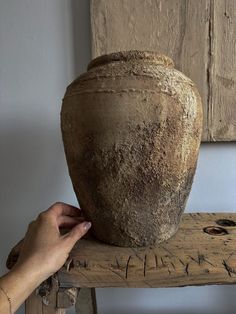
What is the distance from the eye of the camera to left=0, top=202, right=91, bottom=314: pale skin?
0.42 meters

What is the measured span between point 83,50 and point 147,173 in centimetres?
41

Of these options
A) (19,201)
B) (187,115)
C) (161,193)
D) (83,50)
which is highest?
(83,50)

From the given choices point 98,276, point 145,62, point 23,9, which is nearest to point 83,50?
point 23,9

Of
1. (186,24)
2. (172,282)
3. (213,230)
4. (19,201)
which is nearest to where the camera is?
(172,282)

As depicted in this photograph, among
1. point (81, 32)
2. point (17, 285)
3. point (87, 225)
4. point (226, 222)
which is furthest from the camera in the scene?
point (81, 32)

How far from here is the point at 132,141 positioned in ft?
1.58

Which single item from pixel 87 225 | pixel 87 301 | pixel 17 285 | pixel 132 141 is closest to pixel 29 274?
pixel 17 285

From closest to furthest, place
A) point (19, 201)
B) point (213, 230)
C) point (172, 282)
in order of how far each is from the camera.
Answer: point (172, 282), point (213, 230), point (19, 201)

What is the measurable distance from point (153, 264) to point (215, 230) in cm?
19

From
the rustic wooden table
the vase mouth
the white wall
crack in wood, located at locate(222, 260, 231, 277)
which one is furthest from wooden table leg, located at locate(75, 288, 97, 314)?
the vase mouth

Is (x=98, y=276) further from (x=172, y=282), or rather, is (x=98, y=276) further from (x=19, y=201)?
(x=19, y=201)

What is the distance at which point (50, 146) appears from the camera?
0.81 meters

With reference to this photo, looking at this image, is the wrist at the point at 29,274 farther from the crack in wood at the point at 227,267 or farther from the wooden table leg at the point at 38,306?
the crack in wood at the point at 227,267

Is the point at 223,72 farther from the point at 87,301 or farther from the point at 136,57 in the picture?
the point at 87,301
